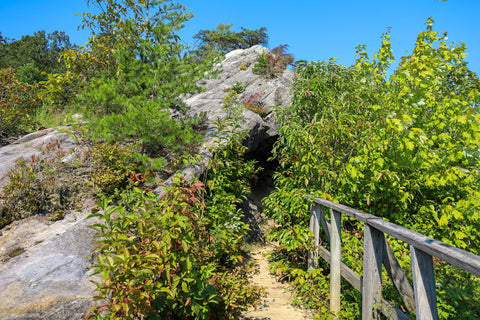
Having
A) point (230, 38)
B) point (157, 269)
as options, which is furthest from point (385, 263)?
point (230, 38)

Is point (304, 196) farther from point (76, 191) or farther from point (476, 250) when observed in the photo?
point (76, 191)

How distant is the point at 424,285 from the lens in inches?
76.4

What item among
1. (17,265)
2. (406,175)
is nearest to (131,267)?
(17,265)

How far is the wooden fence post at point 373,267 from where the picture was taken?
107 inches

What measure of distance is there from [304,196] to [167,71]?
170 inches

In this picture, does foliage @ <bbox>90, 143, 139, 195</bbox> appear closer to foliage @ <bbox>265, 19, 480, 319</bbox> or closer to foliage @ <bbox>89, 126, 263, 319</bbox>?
foliage @ <bbox>89, 126, 263, 319</bbox>

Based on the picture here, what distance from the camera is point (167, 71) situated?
6.52 m

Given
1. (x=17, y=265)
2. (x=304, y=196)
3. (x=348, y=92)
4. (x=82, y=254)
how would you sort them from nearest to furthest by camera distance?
(x=17, y=265) → (x=82, y=254) → (x=304, y=196) → (x=348, y=92)

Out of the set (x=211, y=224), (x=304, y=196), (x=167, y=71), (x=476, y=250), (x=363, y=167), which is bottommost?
(x=476, y=250)

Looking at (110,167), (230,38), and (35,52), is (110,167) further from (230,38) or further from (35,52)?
(35,52)

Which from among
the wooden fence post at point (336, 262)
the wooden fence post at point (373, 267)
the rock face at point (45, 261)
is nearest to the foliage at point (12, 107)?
the rock face at point (45, 261)

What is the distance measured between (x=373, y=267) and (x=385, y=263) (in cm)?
12

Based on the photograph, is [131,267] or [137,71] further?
[137,71]

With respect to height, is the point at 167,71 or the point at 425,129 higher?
the point at 167,71
